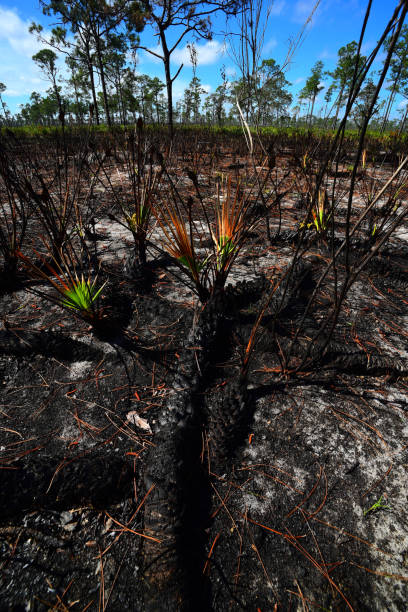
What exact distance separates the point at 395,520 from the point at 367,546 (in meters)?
0.12

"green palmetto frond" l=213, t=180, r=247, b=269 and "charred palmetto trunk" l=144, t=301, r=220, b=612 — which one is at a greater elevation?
"green palmetto frond" l=213, t=180, r=247, b=269

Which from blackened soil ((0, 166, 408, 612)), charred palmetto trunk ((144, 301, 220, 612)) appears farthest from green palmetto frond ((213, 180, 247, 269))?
charred palmetto trunk ((144, 301, 220, 612))

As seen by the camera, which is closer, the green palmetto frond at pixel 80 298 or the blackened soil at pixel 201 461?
the blackened soil at pixel 201 461

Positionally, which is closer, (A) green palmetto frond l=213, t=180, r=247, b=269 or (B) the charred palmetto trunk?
(B) the charred palmetto trunk

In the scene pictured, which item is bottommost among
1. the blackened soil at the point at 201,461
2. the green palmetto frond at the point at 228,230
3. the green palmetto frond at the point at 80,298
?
the blackened soil at the point at 201,461

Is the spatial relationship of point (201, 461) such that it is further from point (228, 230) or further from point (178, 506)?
point (228, 230)

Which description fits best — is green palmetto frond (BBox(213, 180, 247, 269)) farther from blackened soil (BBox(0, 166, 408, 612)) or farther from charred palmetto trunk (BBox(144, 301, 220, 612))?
charred palmetto trunk (BBox(144, 301, 220, 612))

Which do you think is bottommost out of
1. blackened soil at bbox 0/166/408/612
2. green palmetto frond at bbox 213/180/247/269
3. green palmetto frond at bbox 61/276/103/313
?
blackened soil at bbox 0/166/408/612

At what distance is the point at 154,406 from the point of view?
3.58 feet

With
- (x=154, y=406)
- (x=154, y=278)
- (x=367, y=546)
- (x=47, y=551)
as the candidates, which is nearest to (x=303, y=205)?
(x=154, y=278)

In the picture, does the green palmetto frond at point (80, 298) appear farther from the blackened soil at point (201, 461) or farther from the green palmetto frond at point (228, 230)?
the green palmetto frond at point (228, 230)

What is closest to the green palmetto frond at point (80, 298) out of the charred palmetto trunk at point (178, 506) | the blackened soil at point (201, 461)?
the blackened soil at point (201, 461)

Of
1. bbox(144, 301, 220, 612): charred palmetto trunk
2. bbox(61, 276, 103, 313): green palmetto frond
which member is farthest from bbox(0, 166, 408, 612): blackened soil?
bbox(61, 276, 103, 313): green palmetto frond

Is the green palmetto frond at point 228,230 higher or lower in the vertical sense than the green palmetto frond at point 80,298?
higher
